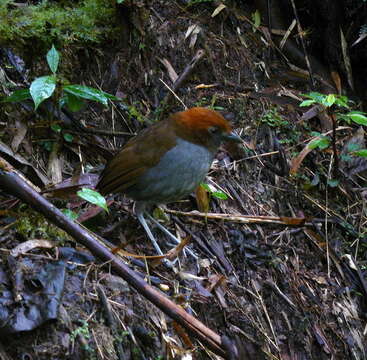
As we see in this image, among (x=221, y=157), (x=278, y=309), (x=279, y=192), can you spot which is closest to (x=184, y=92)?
(x=221, y=157)

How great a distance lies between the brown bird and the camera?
3.83 meters

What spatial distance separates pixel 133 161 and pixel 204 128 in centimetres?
55

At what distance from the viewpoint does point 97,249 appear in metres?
2.90

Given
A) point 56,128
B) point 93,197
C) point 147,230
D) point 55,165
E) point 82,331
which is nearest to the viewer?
point 82,331

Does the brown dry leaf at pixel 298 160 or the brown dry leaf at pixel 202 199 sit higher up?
the brown dry leaf at pixel 202 199

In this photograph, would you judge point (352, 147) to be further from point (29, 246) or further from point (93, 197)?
point (29, 246)

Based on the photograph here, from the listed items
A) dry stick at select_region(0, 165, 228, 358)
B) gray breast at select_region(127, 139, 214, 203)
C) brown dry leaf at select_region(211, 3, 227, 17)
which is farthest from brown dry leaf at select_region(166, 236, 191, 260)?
brown dry leaf at select_region(211, 3, 227, 17)

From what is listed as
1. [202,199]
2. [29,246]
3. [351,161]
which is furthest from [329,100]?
[29,246]

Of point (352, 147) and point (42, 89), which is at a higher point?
point (42, 89)

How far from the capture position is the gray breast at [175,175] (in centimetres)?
382

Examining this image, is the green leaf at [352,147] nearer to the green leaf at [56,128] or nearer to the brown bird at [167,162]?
the brown bird at [167,162]

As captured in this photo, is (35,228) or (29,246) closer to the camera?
(29,246)

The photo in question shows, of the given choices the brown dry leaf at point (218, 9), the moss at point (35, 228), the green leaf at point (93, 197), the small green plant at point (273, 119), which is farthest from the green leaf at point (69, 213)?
the brown dry leaf at point (218, 9)

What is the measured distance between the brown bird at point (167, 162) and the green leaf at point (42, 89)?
628mm
